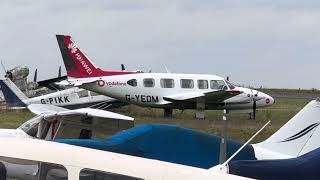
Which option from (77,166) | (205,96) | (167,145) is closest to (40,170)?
(77,166)

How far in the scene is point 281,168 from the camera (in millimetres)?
5852

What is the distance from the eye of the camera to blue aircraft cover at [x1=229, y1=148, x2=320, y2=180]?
5.58 m

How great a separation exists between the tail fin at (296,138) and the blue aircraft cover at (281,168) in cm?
285

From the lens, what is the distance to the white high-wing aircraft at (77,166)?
4148 mm

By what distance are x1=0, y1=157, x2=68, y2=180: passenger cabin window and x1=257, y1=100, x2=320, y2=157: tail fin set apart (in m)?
5.23

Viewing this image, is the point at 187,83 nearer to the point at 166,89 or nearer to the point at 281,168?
the point at 166,89

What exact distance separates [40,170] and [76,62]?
1115 inches

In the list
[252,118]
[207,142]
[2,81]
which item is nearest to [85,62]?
[2,81]

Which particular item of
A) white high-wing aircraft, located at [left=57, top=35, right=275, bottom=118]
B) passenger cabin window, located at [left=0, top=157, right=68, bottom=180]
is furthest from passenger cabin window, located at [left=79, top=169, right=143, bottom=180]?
white high-wing aircraft, located at [left=57, top=35, right=275, bottom=118]

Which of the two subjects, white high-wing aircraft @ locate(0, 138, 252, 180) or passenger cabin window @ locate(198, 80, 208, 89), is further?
passenger cabin window @ locate(198, 80, 208, 89)

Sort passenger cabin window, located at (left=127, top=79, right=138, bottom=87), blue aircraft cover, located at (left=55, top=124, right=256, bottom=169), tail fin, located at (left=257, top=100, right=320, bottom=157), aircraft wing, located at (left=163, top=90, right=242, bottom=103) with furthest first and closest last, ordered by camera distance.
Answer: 1. passenger cabin window, located at (left=127, top=79, right=138, bottom=87)
2. aircraft wing, located at (left=163, top=90, right=242, bottom=103)
3. tail fin, located at (left=257, top=100, right=320, bottom=157)
4. blue aircraft cover, located at (left=55, top=124, right=256, bottom=169)

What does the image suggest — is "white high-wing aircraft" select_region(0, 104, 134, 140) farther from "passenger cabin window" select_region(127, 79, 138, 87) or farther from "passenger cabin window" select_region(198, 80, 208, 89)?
"passenger cabin window" select_region(198, 80, 208, 89)

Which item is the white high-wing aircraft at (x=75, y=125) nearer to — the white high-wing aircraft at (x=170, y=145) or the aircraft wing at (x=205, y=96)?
the white high-wing aircraft at (x=170, y=145)

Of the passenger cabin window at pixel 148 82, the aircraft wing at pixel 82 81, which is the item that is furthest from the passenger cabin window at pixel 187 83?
the aircraft wing at pixel 82 81
